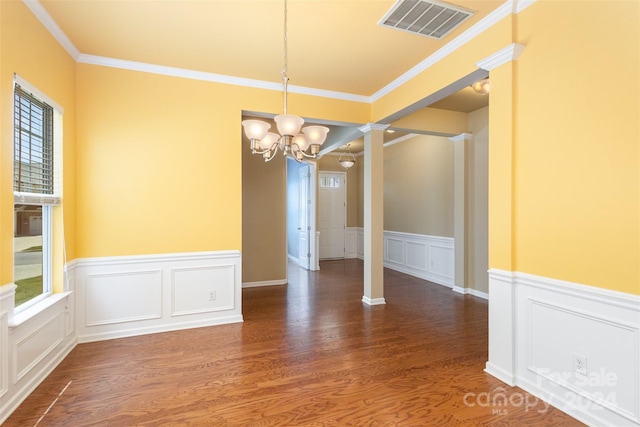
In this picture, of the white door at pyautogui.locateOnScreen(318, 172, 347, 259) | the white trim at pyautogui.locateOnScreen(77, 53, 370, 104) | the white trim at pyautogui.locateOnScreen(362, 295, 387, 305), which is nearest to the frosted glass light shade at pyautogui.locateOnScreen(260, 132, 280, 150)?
the white trim at pyautogui.locateOnScreen(77, 53, 370, 104)

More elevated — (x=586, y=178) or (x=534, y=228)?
(x=586, y=178)

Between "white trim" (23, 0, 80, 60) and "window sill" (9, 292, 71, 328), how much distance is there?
2186 mm

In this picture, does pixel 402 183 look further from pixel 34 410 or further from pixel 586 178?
pixel 34 410

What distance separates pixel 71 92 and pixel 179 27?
131 cm

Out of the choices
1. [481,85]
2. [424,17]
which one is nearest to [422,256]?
[481,85]

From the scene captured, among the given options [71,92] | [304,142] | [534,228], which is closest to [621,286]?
[534,228]

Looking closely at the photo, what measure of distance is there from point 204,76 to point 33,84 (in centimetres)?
154

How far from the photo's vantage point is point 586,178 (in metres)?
1.94

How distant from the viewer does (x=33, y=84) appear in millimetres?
2334

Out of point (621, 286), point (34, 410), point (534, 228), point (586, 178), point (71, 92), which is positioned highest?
point (71, 92)

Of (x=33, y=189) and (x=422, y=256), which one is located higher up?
(x=33, y=189)

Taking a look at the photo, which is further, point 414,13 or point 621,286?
point 414,13

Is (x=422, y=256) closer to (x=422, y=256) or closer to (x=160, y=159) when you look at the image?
(x=422, y=256)

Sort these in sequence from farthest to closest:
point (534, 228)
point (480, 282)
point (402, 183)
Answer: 1. point (402, 183)
2. point (480, 282)
3. point (534, 228)
